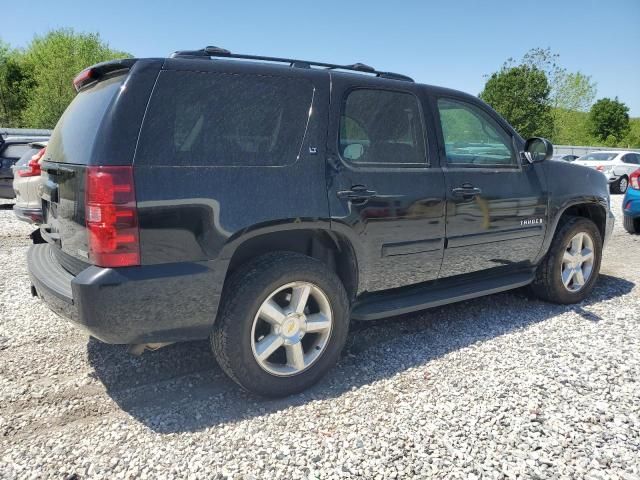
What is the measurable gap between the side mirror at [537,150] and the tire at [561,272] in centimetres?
78

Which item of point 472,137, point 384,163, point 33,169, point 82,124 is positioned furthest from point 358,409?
point 33,169

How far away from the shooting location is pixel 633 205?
26.5 feet

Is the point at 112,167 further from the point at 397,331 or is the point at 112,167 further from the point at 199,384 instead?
the point at 397,331

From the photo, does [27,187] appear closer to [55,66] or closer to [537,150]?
[537,150]

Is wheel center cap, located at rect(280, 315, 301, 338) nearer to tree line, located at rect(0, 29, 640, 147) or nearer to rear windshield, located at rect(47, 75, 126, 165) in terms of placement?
rear windshield, located at rect(47, 75, 126, 165)

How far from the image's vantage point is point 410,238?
10.4 ft

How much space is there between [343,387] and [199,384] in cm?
89

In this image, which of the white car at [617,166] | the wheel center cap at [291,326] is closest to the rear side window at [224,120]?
the wheel center cap at [291,326]

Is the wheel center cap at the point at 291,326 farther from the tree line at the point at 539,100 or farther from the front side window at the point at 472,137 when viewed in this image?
the tree line at the point at 539,100

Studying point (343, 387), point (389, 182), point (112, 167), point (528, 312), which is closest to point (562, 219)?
point (528, 312)

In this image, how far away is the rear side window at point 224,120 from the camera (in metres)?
2.38

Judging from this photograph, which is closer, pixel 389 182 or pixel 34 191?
pixel 389 182

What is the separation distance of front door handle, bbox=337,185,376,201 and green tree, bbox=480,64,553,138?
41982 millimetres

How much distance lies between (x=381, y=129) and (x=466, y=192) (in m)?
0.80
